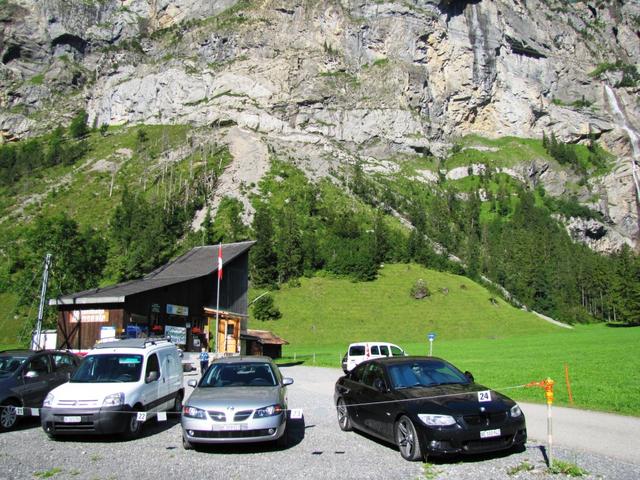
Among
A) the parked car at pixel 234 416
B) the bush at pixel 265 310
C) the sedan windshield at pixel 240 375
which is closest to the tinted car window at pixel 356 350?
the sedan windshield at pixel 240 375

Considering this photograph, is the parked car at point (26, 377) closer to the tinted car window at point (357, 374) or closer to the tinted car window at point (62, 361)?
the tinted car window at point (62, 361)

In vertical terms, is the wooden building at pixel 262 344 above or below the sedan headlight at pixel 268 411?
below

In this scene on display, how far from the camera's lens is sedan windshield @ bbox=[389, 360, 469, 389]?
962 cm

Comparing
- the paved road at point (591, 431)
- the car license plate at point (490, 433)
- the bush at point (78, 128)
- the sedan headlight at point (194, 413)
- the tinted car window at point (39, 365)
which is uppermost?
the bush at point (78, 128)

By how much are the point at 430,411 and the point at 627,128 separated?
655 ft

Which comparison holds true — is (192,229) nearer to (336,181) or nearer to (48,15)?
(336,181)

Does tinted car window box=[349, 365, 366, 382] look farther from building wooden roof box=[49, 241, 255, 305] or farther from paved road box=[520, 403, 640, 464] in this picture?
building wooden roof box=[49, 241, 255, 305]

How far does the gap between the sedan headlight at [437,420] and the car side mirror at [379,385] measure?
157 cm

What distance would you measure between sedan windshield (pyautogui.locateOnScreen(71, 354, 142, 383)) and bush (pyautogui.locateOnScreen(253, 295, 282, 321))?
163 ft

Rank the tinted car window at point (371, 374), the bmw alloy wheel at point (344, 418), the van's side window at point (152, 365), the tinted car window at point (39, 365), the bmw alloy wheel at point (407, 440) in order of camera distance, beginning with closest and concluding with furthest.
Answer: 1. the bmw alloy wheel at point (407, 440)
2. the tinted car window at point (371, 374)
3. the bmw alloy wheel at point (344, 418)
4. the van's side window at point (152, 365)
5. the tinted car window at point (39, 365)

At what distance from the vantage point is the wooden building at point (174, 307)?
27.4 m

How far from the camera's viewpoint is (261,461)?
8.45m

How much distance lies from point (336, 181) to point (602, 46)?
484 ft

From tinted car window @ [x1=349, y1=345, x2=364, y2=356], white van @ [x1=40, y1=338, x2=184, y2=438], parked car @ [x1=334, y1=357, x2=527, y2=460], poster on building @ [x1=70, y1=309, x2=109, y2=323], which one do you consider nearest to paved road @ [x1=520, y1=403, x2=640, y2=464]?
parked car @ [x1=334, y1=357, x2=527, y2=460]
